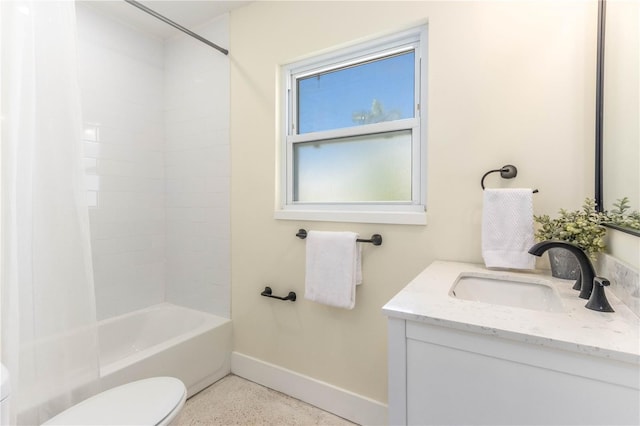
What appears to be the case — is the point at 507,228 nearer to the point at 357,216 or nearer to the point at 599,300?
the point at 599,300

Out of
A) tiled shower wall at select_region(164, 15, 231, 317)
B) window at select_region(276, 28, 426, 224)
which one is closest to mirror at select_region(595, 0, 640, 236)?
window at select_region(276, 28, 426, 224)

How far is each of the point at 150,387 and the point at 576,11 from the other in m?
2.21

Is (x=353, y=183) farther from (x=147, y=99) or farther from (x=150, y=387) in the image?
(x=147, y=99)

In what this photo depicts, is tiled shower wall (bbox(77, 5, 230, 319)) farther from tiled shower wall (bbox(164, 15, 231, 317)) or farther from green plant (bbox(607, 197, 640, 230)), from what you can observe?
green plant (bbox(607, 197, 640, 230))

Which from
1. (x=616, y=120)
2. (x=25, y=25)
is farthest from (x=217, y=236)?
(x=616, y=120)

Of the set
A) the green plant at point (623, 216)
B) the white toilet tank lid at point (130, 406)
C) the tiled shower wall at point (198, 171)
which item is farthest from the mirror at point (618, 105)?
the tiled shower wall at point (198, 171)

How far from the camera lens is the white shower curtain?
951 millimetres

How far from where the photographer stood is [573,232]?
100 cm

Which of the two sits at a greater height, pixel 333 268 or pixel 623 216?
pixel 623 216

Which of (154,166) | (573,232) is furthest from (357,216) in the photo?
(154,166)

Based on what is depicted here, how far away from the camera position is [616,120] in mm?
979

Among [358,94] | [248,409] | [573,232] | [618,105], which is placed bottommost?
[248,409]

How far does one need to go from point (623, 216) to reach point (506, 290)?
414 mm

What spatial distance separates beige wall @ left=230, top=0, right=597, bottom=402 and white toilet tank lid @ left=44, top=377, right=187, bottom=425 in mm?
785
